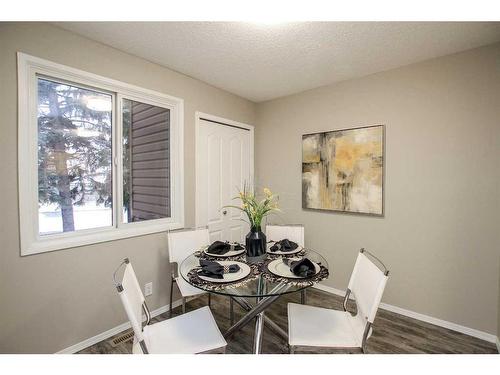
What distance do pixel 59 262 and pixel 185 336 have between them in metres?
1.16

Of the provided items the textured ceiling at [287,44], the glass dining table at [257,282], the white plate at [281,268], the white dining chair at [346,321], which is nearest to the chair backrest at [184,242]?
the glass dining table at [257,282]

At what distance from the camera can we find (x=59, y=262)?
1788mm

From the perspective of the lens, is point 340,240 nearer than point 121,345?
No

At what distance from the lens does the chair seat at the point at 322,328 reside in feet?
4.40

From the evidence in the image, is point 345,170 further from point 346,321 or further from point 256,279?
point 256,279

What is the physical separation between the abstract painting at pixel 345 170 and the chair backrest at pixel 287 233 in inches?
23.7

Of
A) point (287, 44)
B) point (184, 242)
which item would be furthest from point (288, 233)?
point (287, 44)

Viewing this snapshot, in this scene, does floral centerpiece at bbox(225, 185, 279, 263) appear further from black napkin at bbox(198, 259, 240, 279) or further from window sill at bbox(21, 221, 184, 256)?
window sill at bbox(21, 221, 184, 256)

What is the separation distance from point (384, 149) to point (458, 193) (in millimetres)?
727
